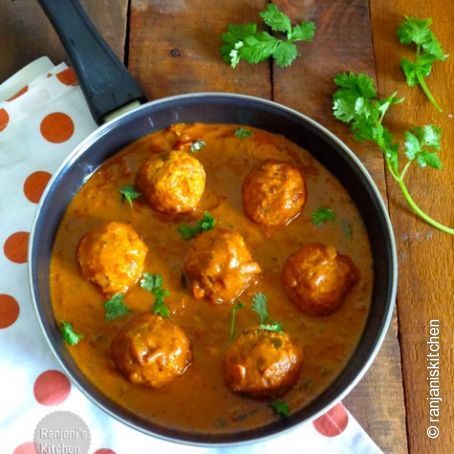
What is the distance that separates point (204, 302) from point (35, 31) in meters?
1.33

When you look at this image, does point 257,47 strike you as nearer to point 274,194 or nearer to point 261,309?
point 274,194

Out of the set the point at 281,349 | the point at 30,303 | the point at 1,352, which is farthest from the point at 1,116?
the point at 281,349

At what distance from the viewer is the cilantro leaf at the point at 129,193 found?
223cm

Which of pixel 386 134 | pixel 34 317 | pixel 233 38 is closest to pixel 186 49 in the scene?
pixel 233 38

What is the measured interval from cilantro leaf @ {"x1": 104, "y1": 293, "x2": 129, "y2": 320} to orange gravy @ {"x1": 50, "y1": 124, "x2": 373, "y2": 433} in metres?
0.02

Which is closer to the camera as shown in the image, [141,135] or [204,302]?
[204,302]

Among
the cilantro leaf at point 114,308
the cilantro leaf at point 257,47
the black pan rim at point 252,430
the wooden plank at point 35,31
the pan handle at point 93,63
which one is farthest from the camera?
the wooden plank at point 35,31

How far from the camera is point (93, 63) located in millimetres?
2379

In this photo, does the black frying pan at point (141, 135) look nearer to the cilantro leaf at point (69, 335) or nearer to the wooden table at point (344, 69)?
the cilantro leaf at point (69, 335)

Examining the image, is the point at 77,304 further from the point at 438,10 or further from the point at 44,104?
the point at 438,10

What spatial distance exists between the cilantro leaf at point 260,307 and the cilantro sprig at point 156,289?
0.27 metres

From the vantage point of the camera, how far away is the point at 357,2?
8.90ft

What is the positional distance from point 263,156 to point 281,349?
0.71 metres

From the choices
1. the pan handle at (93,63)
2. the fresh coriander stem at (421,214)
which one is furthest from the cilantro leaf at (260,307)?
the pan handle at (93,63)
